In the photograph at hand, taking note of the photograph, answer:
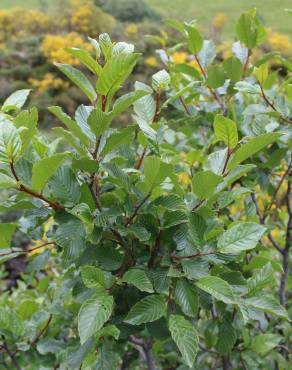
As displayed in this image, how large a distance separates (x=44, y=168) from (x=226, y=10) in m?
21.2

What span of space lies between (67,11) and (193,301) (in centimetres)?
1478

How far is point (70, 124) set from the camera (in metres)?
0.74

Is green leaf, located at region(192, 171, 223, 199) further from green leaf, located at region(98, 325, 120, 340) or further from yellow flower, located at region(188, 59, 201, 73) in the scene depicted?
yellow flower, located at region(188, 59, 201, 73)

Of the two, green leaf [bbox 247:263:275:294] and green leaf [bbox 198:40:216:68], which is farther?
green leaf [bbox 198:40:216:68]

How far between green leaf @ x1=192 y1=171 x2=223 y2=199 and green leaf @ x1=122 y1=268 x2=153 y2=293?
162 millimetres

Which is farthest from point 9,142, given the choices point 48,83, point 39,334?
point 48,83

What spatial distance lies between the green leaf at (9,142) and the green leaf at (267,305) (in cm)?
48

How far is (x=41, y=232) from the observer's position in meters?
1.04

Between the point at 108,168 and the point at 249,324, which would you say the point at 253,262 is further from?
the point at 249,324

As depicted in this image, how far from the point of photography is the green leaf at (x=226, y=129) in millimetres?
771

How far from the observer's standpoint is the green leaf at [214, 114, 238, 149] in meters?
0.77

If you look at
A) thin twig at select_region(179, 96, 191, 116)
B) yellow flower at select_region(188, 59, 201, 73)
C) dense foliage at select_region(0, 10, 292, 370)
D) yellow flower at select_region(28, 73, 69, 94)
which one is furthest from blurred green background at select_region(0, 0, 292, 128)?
dense foliage at select_region(0, 10, 292, 370)

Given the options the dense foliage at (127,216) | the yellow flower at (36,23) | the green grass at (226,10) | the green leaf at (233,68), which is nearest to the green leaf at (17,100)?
the dense foliage at (127,216)

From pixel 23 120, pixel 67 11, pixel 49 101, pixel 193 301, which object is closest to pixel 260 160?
pixel 193 301
